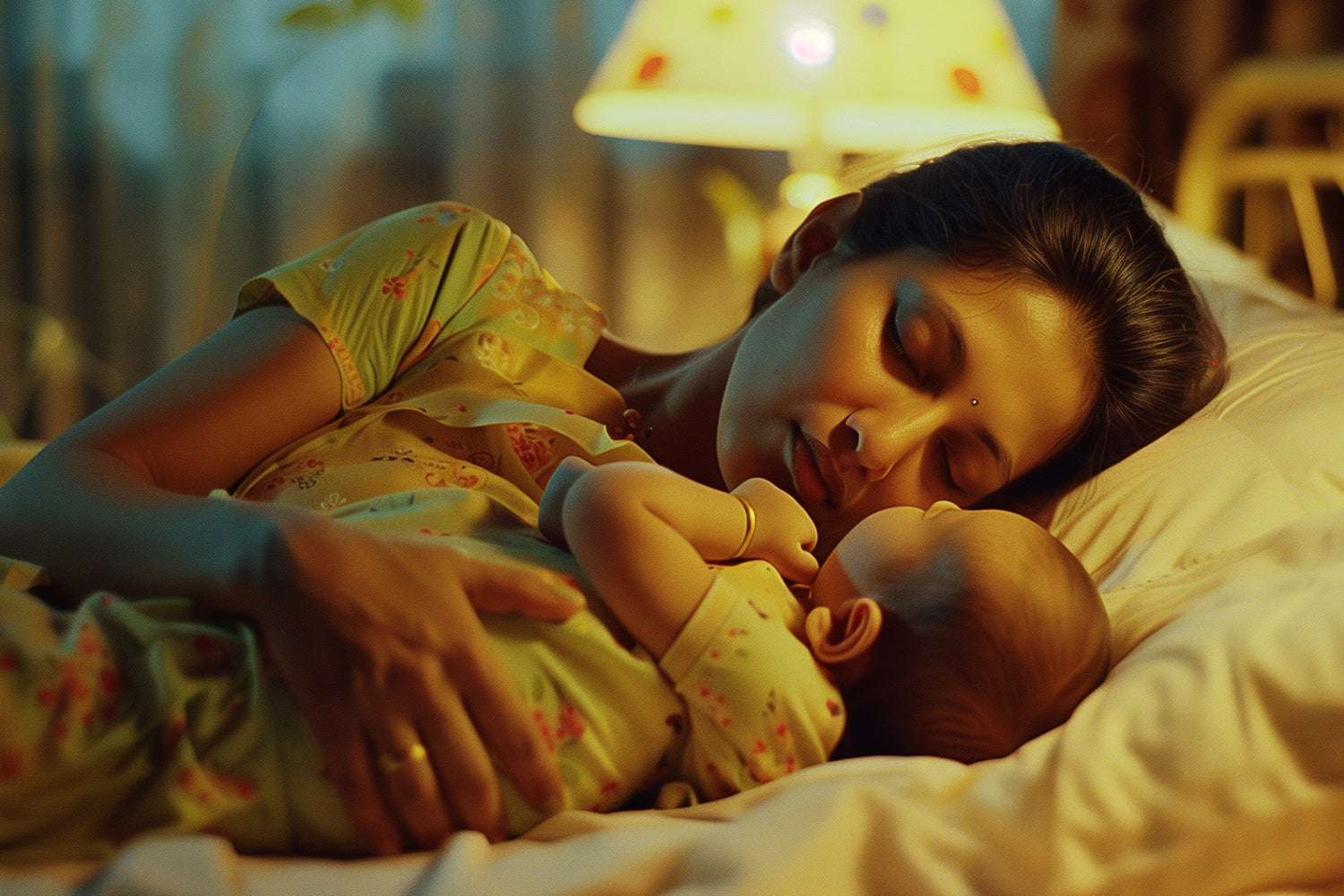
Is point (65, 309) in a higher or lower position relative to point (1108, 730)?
lower

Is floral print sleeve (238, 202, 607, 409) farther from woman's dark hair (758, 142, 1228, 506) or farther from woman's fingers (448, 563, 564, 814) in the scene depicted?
woman's fingers (448, 563, 564, 814)

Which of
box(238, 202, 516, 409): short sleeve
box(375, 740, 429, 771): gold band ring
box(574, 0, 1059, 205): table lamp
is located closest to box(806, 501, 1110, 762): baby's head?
box(375, 740, 429, 771): gold band ring

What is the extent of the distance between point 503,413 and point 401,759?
497 millimetres

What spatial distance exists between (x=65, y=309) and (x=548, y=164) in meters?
1.33

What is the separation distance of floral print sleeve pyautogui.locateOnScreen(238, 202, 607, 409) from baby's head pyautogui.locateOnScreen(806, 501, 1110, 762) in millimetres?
578

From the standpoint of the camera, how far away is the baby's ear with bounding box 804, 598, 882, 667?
2.76ft

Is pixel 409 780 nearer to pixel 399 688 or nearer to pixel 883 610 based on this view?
pixel 399 688

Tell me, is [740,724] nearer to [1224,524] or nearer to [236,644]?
[236,644]

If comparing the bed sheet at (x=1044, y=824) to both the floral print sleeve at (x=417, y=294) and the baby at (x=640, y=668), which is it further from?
the floral print sleeve at (x=417, y=294)

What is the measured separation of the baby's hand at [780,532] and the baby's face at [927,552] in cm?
2

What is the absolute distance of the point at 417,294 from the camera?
48.4 inches

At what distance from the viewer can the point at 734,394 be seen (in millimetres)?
1170

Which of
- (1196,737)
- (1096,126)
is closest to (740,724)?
(1196,737)

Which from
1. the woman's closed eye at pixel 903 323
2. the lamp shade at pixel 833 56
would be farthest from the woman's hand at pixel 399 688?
the lamp shade at pixel 833 56
